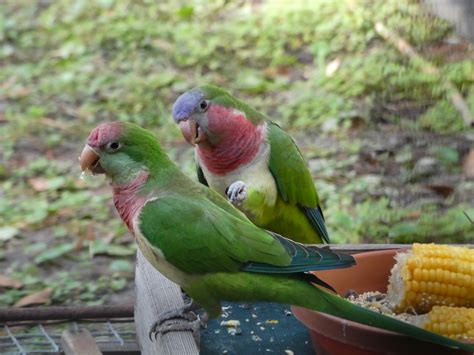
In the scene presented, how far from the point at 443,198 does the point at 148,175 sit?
7.72 feet

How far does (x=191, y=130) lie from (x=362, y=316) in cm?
126

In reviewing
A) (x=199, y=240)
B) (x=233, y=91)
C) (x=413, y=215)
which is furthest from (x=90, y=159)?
(x=233, y=91)

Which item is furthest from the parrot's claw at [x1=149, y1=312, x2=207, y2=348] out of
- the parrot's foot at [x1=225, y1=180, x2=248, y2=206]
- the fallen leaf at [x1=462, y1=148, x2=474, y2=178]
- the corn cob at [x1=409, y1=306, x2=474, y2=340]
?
the fallen leaf at [x1=462, y1=148, x2=474, y2=178]

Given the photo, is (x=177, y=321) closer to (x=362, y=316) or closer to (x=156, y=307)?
(x=156, y=307)

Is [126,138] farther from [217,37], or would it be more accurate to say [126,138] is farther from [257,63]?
[217,37]

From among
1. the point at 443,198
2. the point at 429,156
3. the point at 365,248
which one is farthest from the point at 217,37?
the point at 365,248

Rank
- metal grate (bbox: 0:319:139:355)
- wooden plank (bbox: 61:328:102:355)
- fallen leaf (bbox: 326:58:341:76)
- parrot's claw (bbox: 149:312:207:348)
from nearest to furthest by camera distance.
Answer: parrot's claw (bbox: 149:312:207:348) < wooden plank (bbox: 61:328:102:355) < metal grate (bbox: 0:319:139:355) < fallen leaf (bbox: 326:58:341:76)

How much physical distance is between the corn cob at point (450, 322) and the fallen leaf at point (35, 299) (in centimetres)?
243

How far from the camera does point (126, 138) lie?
2.35m

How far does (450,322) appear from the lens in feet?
6.66

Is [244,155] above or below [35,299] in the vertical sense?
above

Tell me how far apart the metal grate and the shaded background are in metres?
0.34

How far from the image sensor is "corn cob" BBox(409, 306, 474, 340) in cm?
202

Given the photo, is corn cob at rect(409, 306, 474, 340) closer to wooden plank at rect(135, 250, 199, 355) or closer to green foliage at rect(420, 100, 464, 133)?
wooden plank at rect(135, 250, 199, 355)
